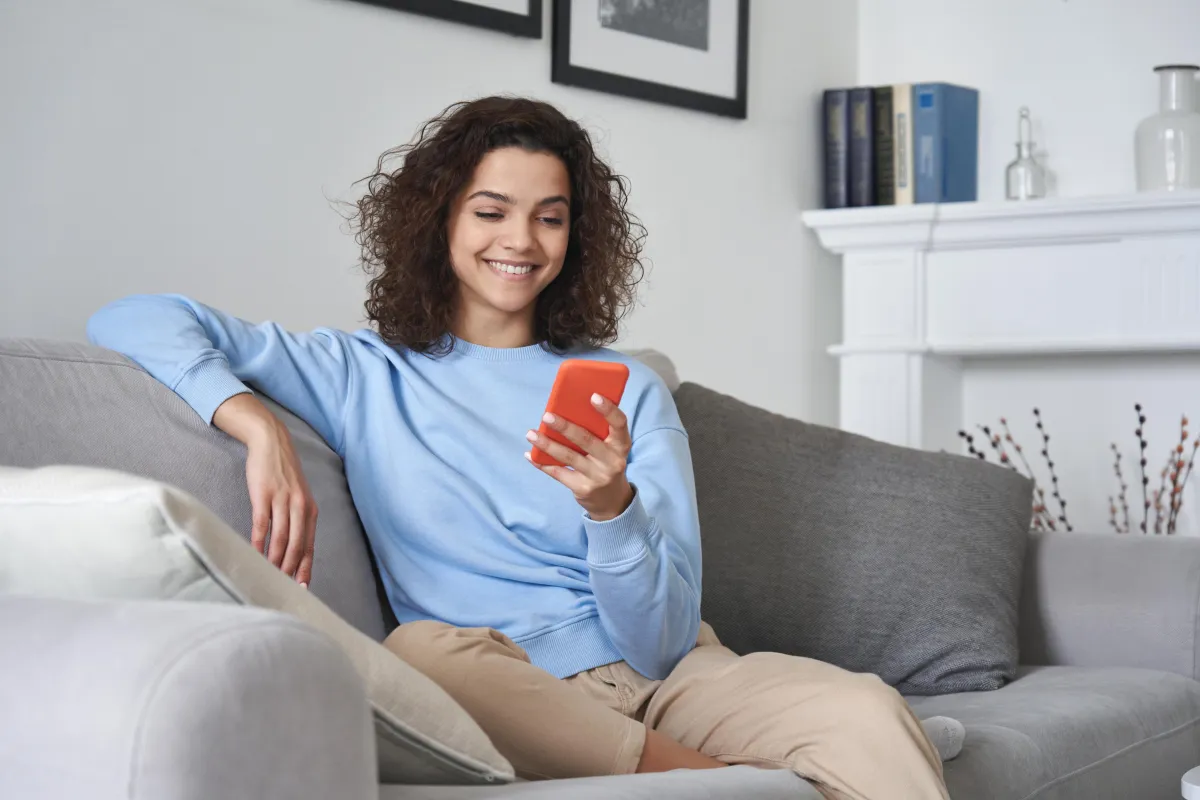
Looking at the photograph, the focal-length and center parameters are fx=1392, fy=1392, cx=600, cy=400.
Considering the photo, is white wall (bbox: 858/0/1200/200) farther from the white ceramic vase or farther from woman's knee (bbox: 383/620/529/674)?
woman's knee (bbox: 383/620/529/674)

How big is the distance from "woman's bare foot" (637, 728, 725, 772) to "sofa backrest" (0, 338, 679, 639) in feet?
1.44

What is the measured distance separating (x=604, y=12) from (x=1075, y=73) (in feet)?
4.07

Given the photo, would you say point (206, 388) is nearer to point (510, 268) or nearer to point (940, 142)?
point (510, 268)

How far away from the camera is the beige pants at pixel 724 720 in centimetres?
121

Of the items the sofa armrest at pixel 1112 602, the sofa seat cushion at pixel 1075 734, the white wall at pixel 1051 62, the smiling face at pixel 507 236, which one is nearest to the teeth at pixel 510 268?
the smiling face at pixel 507 236

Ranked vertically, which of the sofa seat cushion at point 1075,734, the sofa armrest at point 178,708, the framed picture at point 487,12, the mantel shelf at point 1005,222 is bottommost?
the sofa seat cushion at point 1075,734

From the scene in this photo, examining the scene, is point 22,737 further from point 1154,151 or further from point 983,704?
point 1154,151

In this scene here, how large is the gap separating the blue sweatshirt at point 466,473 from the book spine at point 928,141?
1.74 m

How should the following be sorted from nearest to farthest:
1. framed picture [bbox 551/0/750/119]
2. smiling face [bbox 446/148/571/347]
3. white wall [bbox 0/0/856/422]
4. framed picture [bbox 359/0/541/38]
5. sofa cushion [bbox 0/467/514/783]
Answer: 1. sofa cushion [bbox 0/467/514/783]
2. smiling face [bbox 446/148/571/347]
3. white wall [bbox 0/0/856/422]
4. framed picture [bbox 359/0/541/38]
5. framed picture [bbox 551/0/750/119]

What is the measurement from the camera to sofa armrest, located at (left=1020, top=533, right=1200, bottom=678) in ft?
6.66

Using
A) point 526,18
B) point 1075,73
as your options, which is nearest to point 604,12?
point 526,18

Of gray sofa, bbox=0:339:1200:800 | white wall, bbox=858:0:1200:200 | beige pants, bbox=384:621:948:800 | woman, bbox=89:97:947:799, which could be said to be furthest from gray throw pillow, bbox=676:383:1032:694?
white wall, bbox=858:0:1200:200

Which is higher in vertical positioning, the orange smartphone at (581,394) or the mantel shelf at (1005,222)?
the mantel shelf at (1005,222)

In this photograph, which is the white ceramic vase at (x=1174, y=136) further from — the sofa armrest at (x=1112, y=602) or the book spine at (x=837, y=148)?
the sofa armrest at (x=1112, y=602)
